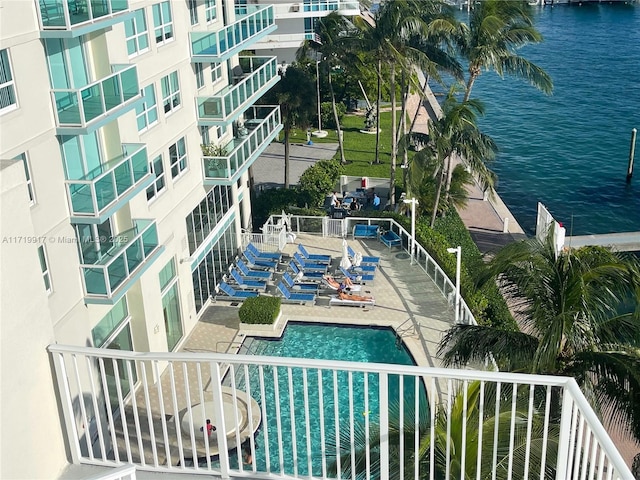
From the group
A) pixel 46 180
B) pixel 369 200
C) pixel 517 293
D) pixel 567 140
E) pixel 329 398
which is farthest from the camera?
pixel 567 140

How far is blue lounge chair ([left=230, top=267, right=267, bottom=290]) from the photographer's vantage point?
2698cm

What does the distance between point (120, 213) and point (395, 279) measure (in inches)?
472

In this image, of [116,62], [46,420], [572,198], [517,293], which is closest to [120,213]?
[116,62]

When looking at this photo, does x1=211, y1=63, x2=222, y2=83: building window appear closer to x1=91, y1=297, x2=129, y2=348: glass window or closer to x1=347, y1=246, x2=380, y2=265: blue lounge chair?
x1=347, y1=246, x2=380, y2=265: blue lounge chair

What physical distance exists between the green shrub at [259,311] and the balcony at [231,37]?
7.97 meters

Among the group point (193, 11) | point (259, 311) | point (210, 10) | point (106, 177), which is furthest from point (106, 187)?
point (210, 10)

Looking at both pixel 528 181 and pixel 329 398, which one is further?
pixel 528 181

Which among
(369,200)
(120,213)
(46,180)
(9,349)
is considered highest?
(9,349)

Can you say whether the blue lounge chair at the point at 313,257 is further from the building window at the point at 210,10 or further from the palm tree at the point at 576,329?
the palm tree at the point at 576,329

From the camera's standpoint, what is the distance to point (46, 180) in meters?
15.4

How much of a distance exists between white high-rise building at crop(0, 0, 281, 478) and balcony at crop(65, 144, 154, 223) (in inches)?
1.5

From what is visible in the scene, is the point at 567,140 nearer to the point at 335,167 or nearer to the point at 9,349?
the point at 335,167

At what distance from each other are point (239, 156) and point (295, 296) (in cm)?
529

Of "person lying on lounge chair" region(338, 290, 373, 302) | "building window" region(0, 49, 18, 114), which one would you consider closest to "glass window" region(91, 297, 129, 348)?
"building window" region(0, 49, 18, 114)
